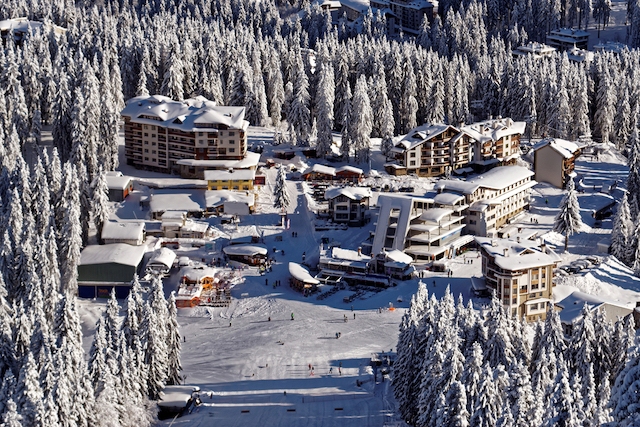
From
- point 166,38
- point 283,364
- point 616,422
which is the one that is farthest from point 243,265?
point 616,422

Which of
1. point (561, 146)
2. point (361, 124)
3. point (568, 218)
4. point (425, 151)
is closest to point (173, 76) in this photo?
point (361, 124)

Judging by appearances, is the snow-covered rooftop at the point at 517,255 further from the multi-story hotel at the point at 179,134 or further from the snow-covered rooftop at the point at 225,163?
the multi-story hotel at the point at 179,134

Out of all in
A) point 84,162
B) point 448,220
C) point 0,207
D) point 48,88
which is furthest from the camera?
point 48,88

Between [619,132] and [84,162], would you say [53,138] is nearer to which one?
[84,162]

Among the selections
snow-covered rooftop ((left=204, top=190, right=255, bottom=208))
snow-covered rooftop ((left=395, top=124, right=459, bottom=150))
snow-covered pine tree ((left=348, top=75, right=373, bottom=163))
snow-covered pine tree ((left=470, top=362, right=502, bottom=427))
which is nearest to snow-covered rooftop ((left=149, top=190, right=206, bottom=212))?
snow-covered rooftop ((left=204, top=190, right=255, bottom=208))

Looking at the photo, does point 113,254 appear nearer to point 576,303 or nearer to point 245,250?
point 245,250
